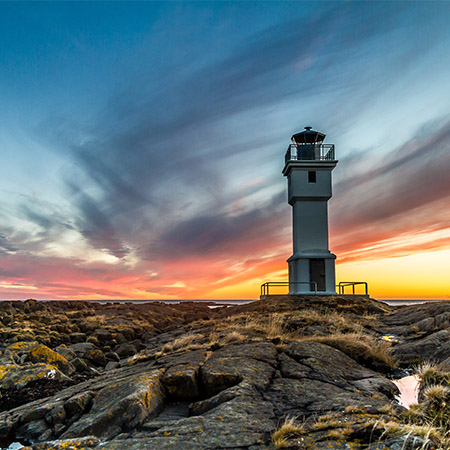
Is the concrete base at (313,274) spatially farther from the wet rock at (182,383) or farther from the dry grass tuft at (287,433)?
the dry grass tuft at (287,433)

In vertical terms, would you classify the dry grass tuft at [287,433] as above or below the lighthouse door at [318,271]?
below

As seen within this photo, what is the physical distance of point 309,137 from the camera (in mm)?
32312

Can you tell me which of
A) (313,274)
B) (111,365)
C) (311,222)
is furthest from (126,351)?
(311,222)

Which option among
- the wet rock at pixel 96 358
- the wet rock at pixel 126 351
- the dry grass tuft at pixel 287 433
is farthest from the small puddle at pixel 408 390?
the wet rock at pixel 126 351

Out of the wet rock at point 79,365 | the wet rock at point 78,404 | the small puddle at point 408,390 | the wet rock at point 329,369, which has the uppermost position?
the wet rock at point 329,369

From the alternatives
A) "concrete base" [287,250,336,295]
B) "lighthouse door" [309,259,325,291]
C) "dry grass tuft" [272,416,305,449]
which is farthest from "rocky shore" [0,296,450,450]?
"lighthouse door" [309,259,325,291]

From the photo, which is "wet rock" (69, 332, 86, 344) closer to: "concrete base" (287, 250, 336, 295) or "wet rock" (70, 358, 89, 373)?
"wet rock" (70, 358, 89, 373)

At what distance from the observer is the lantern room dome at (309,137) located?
32.2 m

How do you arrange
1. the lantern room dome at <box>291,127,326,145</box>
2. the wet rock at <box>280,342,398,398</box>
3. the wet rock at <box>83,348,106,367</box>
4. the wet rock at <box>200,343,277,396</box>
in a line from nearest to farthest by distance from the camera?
the wet rock at <box>200,343,277,396</box>, the wet rock at <box>280,342,398,398</box>, the wet rock at <box>83,348,106,367</box>, the lantern room dome at <box>291,127,326,145</box>

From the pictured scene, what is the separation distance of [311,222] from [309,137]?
838 centimetres

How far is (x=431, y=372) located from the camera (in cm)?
730

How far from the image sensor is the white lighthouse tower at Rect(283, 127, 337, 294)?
28234mm

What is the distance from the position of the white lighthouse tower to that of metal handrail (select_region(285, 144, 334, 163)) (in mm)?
88

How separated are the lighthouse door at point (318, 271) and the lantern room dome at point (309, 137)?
37.1 ft
